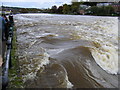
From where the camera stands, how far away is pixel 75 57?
6.46 metres

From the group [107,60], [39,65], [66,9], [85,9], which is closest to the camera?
[39,65]

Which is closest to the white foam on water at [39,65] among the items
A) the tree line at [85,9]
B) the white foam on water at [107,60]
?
the white foam on water at [107,60]

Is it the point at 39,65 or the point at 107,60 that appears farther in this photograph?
the point at 107,60

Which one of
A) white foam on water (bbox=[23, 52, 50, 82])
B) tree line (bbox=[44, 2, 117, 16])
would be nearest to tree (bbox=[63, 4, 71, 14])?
tree line (bbox=[44, 2, 117, 16])

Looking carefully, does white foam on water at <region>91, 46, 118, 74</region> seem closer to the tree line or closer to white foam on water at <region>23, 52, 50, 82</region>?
white foam on water at <region>23, 52, 50, 82</region>

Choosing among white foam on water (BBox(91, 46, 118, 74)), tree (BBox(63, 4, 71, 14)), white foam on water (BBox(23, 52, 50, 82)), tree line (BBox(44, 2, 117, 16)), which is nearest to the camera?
white foam on water (BBox(23, 52, 50, 82))

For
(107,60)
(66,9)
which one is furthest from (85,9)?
(107,60)

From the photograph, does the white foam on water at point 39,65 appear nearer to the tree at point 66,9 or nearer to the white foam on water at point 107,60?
the white foam on water at point 107,60

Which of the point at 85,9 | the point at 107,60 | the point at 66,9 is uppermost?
the point at 66,9

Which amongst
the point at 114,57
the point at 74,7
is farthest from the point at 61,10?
the point at 114,57

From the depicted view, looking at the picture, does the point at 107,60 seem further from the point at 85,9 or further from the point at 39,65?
the point at 85,9

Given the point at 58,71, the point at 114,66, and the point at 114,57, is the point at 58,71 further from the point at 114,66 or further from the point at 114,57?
the point at 114,57

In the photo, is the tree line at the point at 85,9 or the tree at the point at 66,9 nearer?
the tree line at the point at 85,9

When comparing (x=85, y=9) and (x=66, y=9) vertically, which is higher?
(x=66, y=9)
